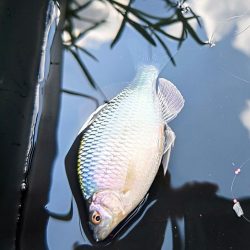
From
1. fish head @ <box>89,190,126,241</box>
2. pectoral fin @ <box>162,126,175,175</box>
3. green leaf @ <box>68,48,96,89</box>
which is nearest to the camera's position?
fish head @ <box>89,190,126,241</box>

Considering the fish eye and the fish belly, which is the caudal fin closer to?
the fish belly

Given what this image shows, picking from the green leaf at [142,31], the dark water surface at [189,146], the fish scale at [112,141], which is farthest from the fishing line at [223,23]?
the fish scale at [112,141]

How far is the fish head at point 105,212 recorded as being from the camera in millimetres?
1091

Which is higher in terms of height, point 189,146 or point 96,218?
point 189,146

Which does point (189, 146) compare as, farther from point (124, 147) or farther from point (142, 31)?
point (142, 31)

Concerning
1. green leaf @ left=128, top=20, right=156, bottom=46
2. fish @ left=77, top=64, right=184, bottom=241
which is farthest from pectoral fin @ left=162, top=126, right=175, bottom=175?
green leaf @ left=128, top=20, right=156, bottom=46

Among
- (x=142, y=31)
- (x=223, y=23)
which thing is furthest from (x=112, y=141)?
(x=223, y=23)

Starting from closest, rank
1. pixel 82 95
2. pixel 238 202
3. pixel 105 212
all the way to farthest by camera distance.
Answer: pixel 105 212 → pixel 238 202 → pixel 82 95

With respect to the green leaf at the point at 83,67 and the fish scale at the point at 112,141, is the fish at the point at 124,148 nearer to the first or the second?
the fish scale at the point at 112,141

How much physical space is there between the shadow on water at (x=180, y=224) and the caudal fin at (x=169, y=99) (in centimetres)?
14

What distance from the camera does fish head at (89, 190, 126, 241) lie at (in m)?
1.09

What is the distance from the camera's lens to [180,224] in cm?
118

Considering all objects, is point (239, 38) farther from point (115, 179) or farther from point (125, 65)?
point (115, 179)

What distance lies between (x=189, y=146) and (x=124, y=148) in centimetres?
18
